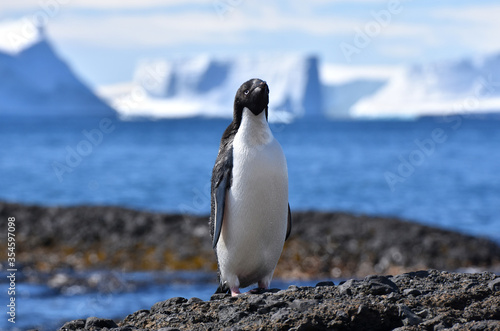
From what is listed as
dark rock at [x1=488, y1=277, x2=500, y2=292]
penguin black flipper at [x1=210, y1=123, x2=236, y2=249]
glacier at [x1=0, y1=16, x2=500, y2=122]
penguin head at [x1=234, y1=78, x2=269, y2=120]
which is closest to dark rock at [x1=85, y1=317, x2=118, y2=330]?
penguin black flipper at [x1=210, y1=123, x2=236, y2=249]

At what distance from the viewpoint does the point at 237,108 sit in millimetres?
5457

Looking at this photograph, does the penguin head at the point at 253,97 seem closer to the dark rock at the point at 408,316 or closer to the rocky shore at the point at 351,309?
the rocky shore at the point at 351,309

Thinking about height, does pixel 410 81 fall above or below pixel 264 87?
above

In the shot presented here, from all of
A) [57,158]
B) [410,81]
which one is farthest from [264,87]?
[410,81]

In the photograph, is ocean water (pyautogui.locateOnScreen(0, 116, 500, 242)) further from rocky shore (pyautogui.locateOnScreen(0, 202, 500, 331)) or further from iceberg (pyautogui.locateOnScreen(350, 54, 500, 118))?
iceberg (pyautogui.locateOnScreen(350, 54, 500, 118))

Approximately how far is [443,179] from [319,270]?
26.7 metres

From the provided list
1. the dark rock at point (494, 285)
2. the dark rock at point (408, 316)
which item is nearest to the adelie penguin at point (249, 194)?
the dark rock at point (408, 316)

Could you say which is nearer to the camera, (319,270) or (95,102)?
(319,270)

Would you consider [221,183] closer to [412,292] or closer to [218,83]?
[412,292]

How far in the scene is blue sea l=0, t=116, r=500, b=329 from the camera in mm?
27891

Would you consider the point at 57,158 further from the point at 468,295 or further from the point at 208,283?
the point at 468,295

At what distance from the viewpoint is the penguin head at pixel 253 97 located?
5215 millimetres

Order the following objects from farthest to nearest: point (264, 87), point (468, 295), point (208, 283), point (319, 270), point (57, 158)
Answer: point (57, 158), point (319, 270), point (208, 283), point (264, 87), point (468, 295)

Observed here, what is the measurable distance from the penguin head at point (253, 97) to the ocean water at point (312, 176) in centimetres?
1652
